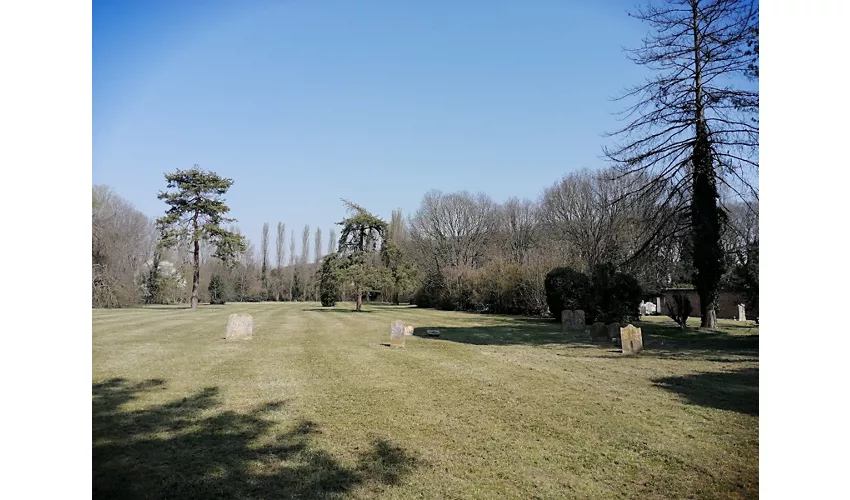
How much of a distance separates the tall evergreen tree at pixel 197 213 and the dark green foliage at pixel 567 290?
35.6ft

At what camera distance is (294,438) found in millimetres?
2625

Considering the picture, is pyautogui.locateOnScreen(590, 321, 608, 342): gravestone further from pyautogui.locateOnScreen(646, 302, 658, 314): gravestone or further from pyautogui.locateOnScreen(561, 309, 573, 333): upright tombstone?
pyautogui.locateOnScreen(646, 302, 658, 314): gravestone

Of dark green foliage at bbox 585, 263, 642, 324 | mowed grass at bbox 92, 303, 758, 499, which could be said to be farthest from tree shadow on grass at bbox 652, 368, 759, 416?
dark green foliage at bbox 585, 263, 642, 324

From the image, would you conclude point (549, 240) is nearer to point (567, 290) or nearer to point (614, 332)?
point (567, 290)

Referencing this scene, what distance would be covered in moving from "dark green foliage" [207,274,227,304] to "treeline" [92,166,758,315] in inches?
0.6

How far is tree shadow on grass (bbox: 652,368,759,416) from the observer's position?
3193 mm

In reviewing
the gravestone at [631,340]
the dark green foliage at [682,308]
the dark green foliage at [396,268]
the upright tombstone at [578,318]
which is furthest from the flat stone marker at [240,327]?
the upright tombstone at [578,318]

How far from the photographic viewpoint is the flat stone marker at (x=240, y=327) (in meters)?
4.55
